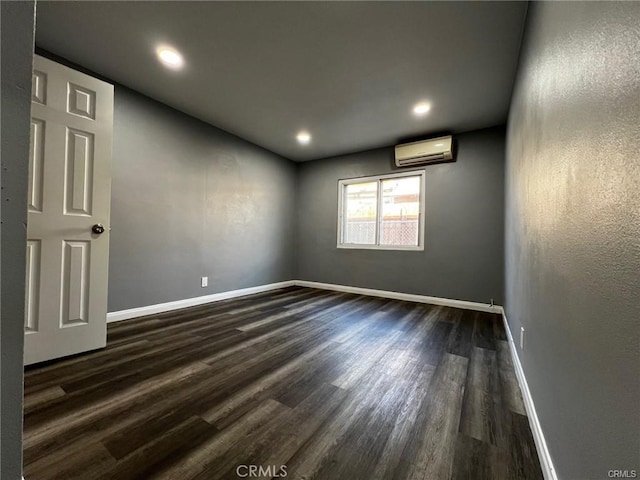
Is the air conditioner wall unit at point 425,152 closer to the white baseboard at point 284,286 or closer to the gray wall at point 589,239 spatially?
the white baseboard at point 284,286

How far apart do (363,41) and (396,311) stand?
2869 millimetres

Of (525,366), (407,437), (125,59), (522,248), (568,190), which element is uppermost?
(125,59)

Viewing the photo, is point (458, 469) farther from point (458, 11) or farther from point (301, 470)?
point (458, 11)

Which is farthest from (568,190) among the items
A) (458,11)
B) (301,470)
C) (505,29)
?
(505,29)

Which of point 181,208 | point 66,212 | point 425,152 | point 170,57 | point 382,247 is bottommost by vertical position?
point 382,247

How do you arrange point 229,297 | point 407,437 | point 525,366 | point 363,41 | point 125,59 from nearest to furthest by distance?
point 407,437
point 525,366
point 363,41
point 125,59
point 229,297

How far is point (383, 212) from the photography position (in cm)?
432

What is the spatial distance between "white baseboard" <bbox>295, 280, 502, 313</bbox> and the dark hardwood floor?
1022mm

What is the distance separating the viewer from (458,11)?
1.71m

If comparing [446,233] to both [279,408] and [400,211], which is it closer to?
[400,211]

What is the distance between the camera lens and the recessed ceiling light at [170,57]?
2.13 meters

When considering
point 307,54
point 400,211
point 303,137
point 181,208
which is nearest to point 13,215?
point 307,54

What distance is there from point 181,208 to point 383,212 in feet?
9.98

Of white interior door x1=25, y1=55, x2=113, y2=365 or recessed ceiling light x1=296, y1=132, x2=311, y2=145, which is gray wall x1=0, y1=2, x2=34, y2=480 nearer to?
white interior door x1=25, y1=55, x2=113, y2=365
